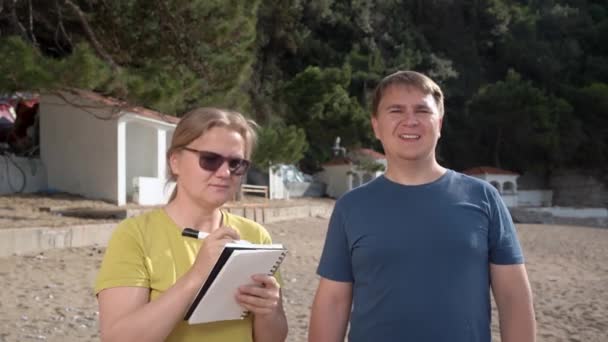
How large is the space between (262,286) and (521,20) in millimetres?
47135

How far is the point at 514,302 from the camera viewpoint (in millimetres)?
1980

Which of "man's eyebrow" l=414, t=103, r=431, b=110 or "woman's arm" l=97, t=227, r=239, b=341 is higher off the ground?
"man's eyebrow" l=414, t=103, r=431, b=110

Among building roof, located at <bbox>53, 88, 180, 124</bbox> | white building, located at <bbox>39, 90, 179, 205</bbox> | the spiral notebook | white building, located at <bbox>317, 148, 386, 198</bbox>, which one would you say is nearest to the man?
the spiral notebook

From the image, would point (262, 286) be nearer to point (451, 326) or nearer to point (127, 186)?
point (451, 326)

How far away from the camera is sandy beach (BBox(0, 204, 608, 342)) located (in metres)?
5.31

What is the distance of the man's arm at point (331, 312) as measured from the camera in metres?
2.09

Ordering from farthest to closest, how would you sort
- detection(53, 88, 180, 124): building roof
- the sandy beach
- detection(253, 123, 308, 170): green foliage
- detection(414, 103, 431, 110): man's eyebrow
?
detection(253, 123, 308, 170): green foliage, detection(53, 88, 180, 124): building roof, the sandy beach, detection(414, 103, 431, 110): man's eyebrow

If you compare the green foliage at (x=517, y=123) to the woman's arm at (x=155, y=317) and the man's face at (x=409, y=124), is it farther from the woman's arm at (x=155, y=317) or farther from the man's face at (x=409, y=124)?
the woman's arm at (x=155, y=317)

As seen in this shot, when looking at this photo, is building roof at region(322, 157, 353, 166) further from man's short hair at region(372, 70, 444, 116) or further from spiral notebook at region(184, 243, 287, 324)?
spiral notebook at region(184, 243, 287, 324)

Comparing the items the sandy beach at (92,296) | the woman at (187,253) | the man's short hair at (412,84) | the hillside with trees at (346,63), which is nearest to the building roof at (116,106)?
the hillside with trees at (346,63)

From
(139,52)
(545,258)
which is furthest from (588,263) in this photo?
(139,52)

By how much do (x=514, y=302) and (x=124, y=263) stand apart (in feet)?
3.93

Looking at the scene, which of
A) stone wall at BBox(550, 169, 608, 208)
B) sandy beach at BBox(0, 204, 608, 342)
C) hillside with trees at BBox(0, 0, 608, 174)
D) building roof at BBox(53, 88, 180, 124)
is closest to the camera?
sandy beach at BBox(0, 204, 608, 342)

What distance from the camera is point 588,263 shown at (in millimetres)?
12469
